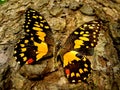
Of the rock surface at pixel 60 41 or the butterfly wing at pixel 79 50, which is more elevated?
the butterfly wing at pixel 79 50

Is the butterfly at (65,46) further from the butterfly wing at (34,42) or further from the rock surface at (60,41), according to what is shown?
the rock surface at (60,41)

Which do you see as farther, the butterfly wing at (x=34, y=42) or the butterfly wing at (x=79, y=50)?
the butterfly wing at (x=34, y=42)

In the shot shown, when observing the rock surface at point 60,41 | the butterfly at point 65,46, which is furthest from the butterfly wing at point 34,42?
the rock surface at point 60,41

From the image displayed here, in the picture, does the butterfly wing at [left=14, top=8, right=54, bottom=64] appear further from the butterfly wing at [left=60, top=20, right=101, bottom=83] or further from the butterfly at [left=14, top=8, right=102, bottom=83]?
the butterfly wing at [left=60, top=20, right=101, bottom=83]

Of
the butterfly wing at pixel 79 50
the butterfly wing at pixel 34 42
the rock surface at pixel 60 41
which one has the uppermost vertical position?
the butterfly wing at pixel 34 42

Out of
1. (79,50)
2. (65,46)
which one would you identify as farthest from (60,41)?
(79,50)

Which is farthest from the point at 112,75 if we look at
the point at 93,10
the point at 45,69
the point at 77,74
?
the point at 93,10

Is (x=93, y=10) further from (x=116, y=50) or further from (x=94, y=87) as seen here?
(x=94, y=87)

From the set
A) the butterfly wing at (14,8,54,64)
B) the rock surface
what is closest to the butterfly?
the butterfly wing at (14,8,54,64)
